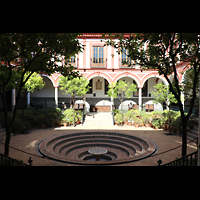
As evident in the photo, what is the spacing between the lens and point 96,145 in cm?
934

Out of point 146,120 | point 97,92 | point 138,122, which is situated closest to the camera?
point 138,122

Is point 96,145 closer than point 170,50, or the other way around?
point 170,50

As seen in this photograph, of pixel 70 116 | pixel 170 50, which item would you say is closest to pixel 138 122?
pixel 70 116

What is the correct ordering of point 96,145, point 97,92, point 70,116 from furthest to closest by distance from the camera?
point 97,92
point 70,116
point 96,145

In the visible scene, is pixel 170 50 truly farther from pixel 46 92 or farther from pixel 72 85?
pixel 46 92

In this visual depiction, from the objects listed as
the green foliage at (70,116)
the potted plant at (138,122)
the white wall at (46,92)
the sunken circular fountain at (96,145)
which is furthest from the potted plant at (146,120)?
the white wall at (46,92)

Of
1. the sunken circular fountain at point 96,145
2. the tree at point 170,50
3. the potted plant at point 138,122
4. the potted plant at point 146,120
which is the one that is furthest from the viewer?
the potted plant at point 146,120

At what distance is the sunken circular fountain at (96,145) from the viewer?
7591mm

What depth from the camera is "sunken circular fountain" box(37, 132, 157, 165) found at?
7.59 meters

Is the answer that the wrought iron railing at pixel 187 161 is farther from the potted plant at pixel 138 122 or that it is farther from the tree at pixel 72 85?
the tree at pixel 72 85

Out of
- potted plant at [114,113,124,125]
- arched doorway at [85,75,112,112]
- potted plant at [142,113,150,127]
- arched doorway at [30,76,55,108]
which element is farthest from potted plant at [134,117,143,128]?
arched doorway at [30,76,55,108]

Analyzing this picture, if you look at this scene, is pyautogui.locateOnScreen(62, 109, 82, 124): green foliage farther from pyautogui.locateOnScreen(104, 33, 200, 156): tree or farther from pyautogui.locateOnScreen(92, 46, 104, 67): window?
pyautogui.locateOnScreen(104, 33, 200, 156): tree
